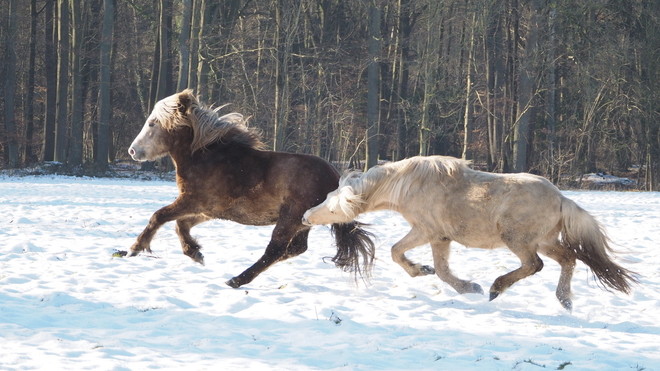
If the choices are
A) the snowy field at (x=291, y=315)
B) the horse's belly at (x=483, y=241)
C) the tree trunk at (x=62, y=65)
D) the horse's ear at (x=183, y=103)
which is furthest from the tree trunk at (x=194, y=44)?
the horse's belly at (x=483, y=241)

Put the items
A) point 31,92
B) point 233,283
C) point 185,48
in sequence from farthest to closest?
1. point 31,92
2. point 185,48
3. point 233,283

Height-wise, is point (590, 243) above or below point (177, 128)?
below

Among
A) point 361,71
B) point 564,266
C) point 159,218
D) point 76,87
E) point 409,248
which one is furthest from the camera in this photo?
point 361,71

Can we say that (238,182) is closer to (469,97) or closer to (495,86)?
(469,97)

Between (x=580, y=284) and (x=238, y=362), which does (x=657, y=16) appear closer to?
(x=580, y=284)

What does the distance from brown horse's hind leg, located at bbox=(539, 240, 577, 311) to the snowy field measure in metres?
0.13

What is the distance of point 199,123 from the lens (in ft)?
22.6

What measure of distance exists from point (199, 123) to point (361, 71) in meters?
22.0

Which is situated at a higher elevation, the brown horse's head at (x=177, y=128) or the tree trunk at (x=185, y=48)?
the tree trunk at (x=185, y=48)

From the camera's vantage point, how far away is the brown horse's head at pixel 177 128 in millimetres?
6910

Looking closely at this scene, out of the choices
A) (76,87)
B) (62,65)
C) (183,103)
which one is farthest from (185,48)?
(183,103)

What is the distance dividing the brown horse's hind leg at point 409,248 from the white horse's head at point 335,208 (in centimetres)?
54

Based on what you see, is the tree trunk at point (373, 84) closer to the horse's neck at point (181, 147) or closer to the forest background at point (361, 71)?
the forest background at point (361, 71)

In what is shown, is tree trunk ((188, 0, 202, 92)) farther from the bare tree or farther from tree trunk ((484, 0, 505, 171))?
tree trunk ((484, 0, 505, 171))
